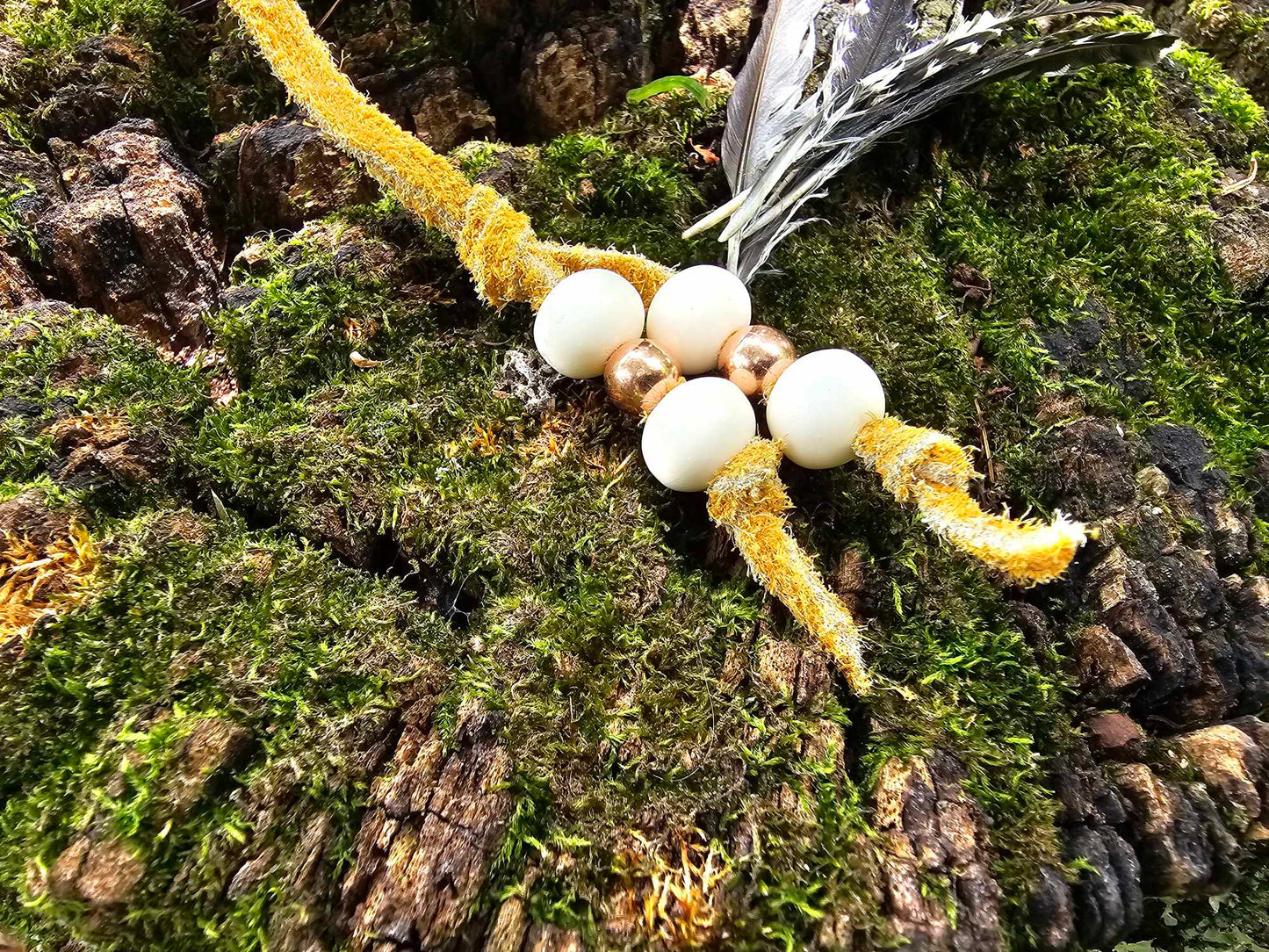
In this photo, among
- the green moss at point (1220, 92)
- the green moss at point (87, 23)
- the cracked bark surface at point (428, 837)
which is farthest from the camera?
the green moss at point (1220, 92)

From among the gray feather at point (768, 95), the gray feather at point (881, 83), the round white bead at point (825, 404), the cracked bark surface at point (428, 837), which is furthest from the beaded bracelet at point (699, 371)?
the cracked bark surface at point (428, 837)

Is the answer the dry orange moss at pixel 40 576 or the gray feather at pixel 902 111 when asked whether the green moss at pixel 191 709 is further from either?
the gray feather at pixel 902 111

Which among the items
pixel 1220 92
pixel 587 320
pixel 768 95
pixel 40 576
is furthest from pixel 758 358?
pixel 1220 92

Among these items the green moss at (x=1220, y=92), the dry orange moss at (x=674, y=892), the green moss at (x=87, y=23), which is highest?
the green moss at (x=87, y=23)

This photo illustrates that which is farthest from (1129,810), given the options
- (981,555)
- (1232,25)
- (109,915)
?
(1232,25)

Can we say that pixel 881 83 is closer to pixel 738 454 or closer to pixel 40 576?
pixel 738 454

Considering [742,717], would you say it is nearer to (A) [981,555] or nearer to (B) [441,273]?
(A) [981,555]
